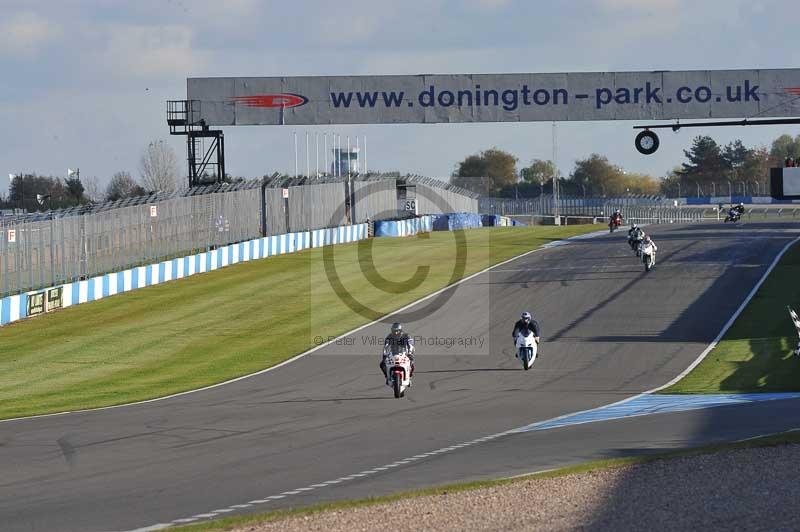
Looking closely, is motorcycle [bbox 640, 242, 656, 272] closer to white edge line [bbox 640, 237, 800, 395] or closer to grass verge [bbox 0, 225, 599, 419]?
white edge line [bbox 640, 237, 800, 395]

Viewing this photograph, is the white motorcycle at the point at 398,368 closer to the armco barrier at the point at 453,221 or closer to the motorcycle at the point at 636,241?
the motorcycle at the point at 636,241

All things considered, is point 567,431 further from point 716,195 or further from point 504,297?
point 716,195

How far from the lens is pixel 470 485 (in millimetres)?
13594

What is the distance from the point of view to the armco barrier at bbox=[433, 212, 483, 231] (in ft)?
264

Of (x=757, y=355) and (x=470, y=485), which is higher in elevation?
(x=470, y=485)

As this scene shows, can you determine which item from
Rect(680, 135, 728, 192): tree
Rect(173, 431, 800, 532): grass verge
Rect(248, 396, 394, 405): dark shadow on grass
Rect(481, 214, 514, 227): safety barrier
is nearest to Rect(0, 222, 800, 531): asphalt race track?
Rect(248, 396, 394, 405): dark shadow on grass

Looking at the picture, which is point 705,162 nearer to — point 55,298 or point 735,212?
point 735,212

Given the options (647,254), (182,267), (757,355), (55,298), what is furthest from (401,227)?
(757,355)

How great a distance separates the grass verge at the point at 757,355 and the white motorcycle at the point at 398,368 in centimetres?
544

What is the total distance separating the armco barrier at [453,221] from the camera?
80438 millimetres

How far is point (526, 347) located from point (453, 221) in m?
54.9

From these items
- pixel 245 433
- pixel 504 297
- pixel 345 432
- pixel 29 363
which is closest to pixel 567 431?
pixel 345 432

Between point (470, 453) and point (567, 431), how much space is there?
2282 millimetres

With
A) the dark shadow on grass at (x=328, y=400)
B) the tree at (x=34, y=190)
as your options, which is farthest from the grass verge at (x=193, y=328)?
the tree at (x=34, y=190)
